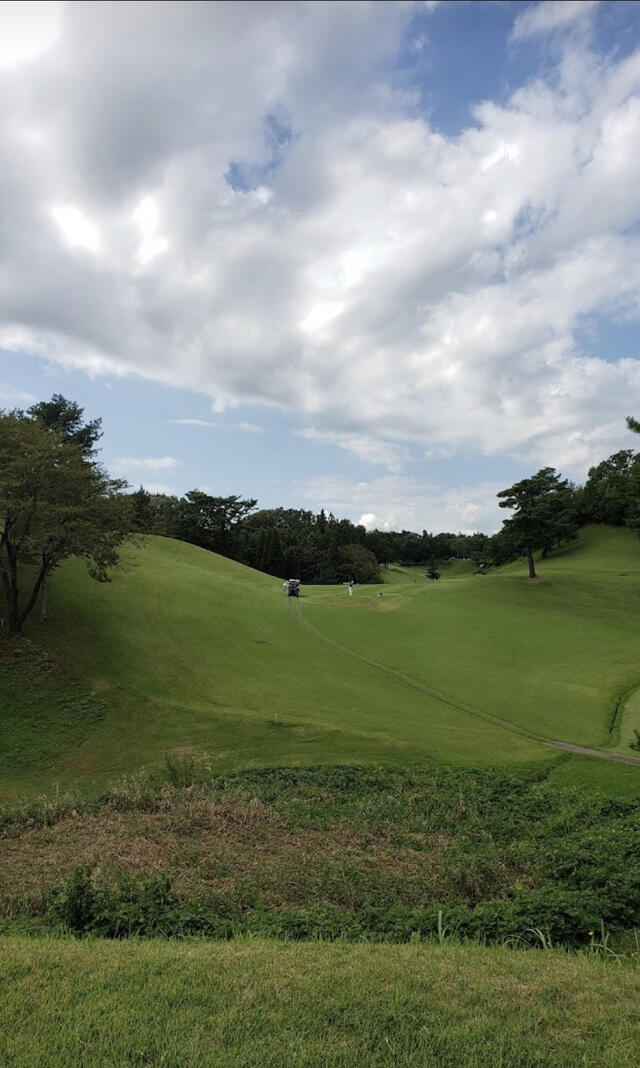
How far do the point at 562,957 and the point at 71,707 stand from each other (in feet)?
76.3

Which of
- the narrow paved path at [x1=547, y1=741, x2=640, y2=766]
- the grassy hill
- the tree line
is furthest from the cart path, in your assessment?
the tree line

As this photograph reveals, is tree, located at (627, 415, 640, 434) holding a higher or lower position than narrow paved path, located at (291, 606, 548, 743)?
higher

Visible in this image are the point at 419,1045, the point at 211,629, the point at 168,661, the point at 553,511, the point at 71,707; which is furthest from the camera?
the point at 553,511

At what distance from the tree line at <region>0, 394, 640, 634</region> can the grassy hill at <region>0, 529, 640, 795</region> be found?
4265mm

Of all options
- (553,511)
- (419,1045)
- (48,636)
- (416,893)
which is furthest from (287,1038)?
(553,511)

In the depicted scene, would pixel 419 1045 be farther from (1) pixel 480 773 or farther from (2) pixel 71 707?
(2) pixel 71 707

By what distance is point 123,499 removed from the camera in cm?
3175

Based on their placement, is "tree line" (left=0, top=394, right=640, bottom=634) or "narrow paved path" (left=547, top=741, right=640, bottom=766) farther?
"tree line" (left=0, top=394, right=640, bottom=634)

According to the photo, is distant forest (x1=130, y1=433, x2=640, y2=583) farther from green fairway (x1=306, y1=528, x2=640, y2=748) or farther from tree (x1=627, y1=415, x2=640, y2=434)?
tree (x1=627, y1=415, x2=640, y2=434)

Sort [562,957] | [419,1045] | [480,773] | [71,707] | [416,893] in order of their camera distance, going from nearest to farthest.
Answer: [419,1045] < [562,957] < [416,893] < [480,773] < [71,707]

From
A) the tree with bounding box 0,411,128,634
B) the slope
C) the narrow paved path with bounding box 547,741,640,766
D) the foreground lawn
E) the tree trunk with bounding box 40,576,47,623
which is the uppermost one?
the tree with bounding box 0,411,128,634

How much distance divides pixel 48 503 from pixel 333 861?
24390 mm

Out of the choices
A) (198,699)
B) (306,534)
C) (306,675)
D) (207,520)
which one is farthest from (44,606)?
(306,534)

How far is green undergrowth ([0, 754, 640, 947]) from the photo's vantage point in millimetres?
7602
